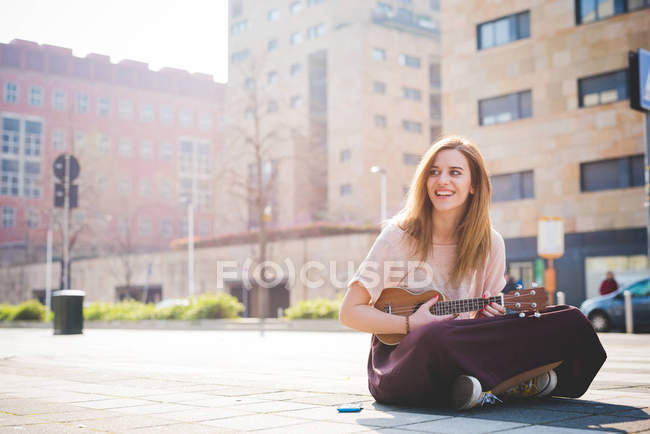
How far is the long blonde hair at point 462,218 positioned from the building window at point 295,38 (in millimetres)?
56277

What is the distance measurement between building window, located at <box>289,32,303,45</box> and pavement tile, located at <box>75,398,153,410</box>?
5609 cm

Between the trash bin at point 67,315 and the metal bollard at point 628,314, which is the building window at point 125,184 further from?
the metal bollard at point 628,314

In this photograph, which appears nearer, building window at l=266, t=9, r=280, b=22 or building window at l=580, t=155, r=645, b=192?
building window at l=580, t=155, r=645, b=192

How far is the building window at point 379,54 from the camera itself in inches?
2159

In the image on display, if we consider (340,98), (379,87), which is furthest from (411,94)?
(340,98)

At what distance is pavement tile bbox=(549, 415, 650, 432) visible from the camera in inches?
145

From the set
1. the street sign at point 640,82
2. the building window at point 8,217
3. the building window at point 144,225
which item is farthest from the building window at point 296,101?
the street sign at point 640,82

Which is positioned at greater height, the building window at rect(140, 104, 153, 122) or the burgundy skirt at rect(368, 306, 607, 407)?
the building window at rect(140, 104, 153, 122)

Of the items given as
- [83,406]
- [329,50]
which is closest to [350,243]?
[329,50]

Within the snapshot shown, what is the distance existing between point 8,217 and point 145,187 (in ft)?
45.7

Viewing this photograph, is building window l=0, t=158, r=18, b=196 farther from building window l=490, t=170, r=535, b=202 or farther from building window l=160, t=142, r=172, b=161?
building window l=490, t=170, r=535, b=202

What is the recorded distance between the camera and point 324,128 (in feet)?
195

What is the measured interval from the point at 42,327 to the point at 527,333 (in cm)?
3544

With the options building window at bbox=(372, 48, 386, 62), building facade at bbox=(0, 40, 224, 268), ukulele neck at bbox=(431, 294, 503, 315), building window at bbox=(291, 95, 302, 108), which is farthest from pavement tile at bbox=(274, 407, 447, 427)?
building facade at bbox=(0, 40, 224, 268)
